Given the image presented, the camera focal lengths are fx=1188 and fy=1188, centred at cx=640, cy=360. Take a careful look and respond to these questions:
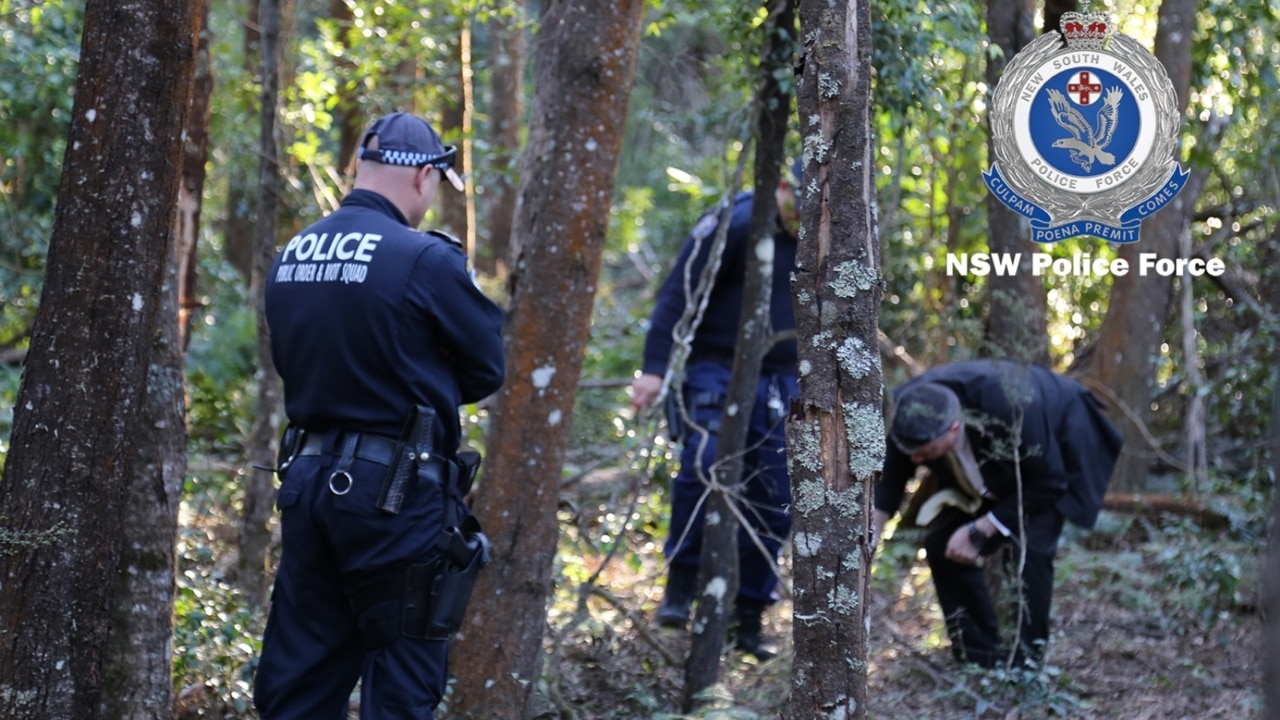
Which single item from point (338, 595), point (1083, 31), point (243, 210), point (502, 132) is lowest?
point (338, 595)

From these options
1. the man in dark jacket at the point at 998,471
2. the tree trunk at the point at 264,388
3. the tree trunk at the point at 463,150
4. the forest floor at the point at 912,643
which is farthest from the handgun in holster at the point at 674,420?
the tree trunk at the point at 463,150

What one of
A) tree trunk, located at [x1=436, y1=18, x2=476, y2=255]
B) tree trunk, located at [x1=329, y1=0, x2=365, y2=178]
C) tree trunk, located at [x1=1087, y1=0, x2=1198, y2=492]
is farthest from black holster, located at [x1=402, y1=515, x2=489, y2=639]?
tree trunk, located at [x1=436, y1=18, x2=476, y2=255]

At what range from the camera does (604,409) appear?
8172mm

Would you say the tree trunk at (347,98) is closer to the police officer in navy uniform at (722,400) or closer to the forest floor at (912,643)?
the police officer in navy uniform at (722,400)

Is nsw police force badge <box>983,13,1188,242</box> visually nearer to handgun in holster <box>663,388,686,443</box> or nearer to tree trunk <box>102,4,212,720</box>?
handgun in holster <box>663,388,686,443</box>

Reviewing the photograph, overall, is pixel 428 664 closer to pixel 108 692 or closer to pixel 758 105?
pixel 108 692

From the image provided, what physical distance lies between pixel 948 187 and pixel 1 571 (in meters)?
5.56

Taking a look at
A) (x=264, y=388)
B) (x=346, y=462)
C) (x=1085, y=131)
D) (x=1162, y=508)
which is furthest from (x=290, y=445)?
(x=1162, y=508)

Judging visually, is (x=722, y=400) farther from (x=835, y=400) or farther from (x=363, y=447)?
(x=835, y=400)

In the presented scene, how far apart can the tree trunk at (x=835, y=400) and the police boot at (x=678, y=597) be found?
2.84 metres

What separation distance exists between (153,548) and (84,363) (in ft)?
2.38

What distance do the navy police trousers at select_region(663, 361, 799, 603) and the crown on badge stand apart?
208 cm

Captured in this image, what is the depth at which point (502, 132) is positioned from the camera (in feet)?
34.9

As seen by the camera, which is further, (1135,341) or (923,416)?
(1135,341)
